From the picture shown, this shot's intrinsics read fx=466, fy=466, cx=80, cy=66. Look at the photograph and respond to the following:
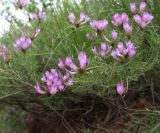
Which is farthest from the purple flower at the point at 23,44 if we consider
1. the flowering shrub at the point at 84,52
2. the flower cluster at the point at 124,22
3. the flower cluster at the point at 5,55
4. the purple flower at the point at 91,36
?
the flower cluster at the point at 124,22

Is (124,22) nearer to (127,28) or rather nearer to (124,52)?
(127,28)

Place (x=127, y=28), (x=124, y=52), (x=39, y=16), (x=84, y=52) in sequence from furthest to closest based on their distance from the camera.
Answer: (x=39, y=16), (x=84, y=52), (x=127, y=28), (x=124, y=52)

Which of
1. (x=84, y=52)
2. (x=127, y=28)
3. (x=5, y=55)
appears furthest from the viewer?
(x=5, y=55)

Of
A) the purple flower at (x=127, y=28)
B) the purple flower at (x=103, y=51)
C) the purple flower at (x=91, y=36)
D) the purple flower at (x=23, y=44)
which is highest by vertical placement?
the purple flower at (x=23, y=44)

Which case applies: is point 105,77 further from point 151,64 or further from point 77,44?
point 77,44

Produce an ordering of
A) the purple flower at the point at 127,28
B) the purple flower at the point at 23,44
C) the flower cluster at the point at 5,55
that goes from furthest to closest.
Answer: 1. the flower cluster at the point at 5,55
2. the purple flower at the point at 23,44
3. the purple flower at the point at 127,28

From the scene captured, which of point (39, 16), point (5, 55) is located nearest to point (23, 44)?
point (5, 55)

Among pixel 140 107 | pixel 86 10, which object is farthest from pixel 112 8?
pixel 140 107

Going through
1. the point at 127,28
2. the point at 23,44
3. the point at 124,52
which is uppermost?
the point at 23,44

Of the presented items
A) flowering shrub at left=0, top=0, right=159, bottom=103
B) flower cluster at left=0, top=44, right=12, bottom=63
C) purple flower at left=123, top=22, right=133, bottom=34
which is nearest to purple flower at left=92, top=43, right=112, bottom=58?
flowering shrub at left=0, top=0, right=159, bottom=103

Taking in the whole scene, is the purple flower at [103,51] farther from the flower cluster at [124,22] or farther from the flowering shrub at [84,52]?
the flower cluster at [124,22]

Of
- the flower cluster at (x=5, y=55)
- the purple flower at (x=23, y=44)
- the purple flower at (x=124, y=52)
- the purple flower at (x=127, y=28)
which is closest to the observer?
the purple flower at (x=124, y=52)
